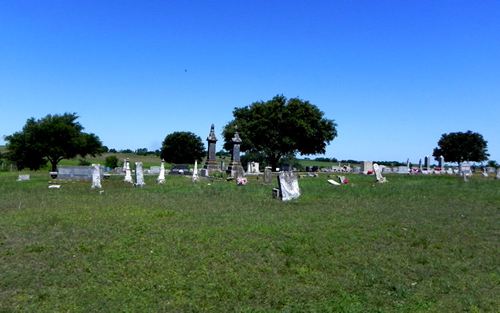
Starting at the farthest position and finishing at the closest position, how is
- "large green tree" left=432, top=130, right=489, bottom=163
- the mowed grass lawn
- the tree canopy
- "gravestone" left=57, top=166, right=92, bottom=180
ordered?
1. the tree canopy
2. "large green tree" left=432, top=130, right=489, bottom=163
3. "gravestone" left=57, top=166, right=92, bottom=180
4. the mowed grass lawn

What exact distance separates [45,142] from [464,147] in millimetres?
91252

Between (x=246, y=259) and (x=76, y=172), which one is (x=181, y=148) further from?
(x=246, y=259)

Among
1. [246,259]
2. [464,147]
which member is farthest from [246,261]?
[464,147]

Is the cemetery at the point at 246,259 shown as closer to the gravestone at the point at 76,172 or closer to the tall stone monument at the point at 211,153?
the gravestone at the point at 76,172

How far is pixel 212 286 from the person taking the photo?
7.54m

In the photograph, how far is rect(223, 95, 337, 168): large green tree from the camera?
208ft

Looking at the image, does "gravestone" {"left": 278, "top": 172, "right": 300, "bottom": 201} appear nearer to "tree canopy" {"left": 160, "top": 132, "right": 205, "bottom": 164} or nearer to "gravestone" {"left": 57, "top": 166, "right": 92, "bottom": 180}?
"gravestone" {"left": 57, "top": 166, "right": 92, "bottom": 180}

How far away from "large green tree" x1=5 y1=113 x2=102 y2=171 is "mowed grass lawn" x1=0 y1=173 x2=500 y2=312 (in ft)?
165

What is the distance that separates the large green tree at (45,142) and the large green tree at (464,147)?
3102 inches

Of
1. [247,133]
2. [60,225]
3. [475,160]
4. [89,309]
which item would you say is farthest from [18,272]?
[475,160]

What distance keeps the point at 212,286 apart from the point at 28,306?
2.87m

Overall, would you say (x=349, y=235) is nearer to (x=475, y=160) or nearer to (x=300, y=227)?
(x=300, y=227)

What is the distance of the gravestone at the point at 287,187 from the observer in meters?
18.1

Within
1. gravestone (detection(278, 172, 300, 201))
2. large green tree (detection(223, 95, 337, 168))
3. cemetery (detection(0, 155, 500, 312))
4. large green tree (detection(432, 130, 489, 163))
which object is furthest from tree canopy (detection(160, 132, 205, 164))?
cemetery (detection(0, 155, 500, 312))
